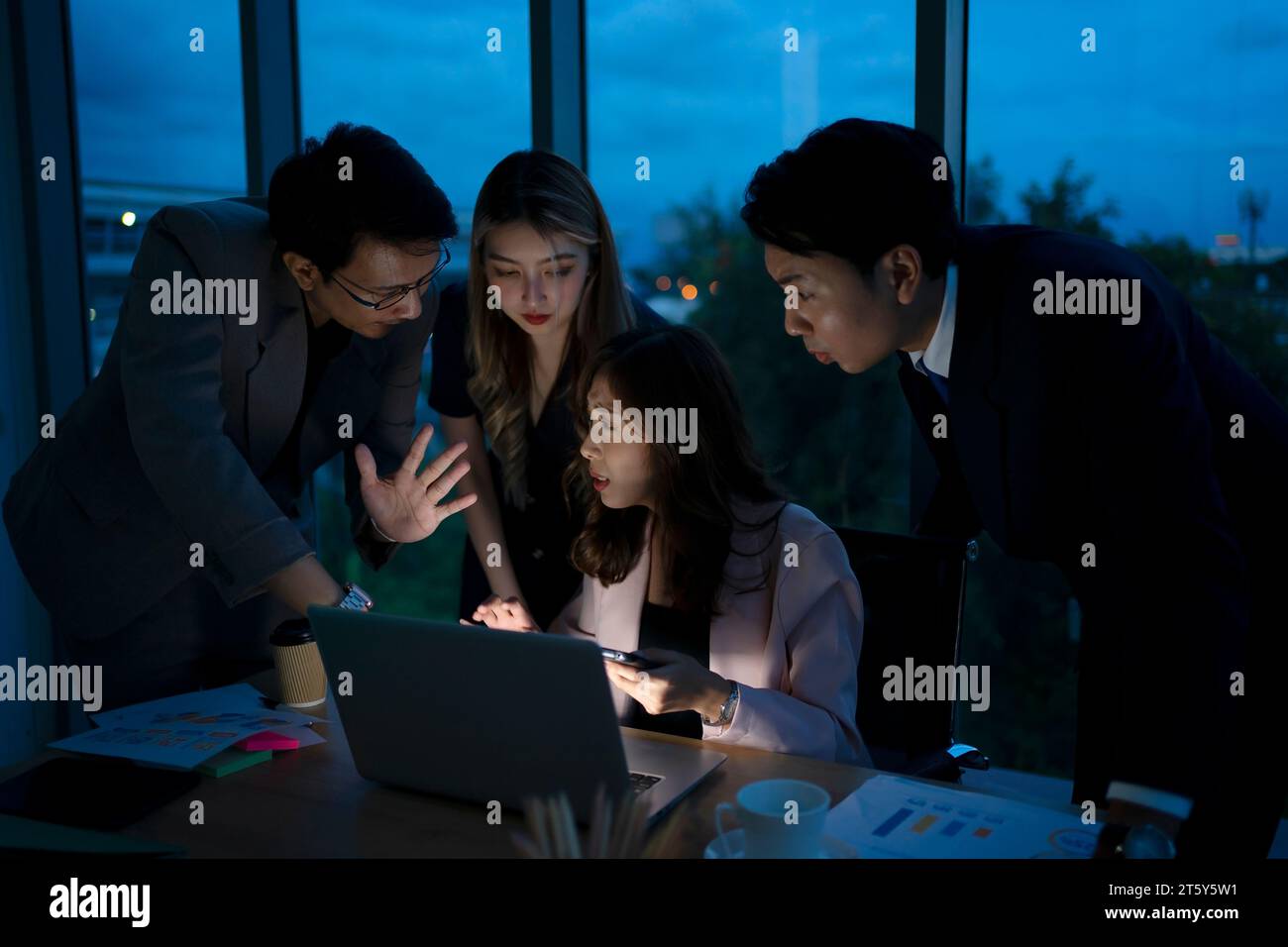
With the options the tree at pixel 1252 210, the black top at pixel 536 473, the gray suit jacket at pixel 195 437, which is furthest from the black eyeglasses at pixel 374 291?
the tree at pixel 1252 210

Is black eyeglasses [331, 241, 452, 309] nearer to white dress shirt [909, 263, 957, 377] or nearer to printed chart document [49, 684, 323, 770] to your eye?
printed chart document [49, 684, 323, 770]

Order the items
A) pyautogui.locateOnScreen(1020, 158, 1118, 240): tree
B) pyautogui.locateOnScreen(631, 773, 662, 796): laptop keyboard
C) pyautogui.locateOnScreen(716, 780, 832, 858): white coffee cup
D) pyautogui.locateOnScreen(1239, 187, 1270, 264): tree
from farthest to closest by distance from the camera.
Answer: pyautogui.locateOnScreen(1020, 158, 1118, 240): tree
pyautogui.locateOnScreen(1239, 187, 1270, 264): tree
pyautogui.locateOnScreen(631, 773, 662, 796): laptop keyboard
pyautogui.locateOnScreen(716, 780, 832, 858): white coffee cup

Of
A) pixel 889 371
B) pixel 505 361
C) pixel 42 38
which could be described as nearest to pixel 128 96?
pixel 42 38

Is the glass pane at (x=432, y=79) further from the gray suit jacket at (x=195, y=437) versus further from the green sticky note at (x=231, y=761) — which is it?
the green sticky note at (x=231, y=761)

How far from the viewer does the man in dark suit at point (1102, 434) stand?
1.20 m

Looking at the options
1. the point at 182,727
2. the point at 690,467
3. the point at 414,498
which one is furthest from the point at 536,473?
the point at 182,727

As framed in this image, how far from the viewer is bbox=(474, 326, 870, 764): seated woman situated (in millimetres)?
1895

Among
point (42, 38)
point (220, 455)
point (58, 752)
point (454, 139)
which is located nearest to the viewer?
point (58, 752)

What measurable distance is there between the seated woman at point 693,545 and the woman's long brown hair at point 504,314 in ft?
0.64

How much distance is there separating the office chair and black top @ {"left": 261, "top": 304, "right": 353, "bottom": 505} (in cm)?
113

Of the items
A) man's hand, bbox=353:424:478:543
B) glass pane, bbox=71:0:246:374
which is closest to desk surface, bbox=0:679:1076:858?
man's hand, bbox=353:424:478:543
